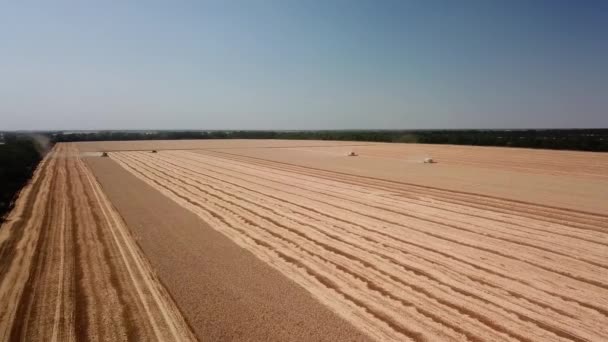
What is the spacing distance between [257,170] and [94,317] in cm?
1894

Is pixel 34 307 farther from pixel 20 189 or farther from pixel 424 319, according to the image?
pixel 20 189

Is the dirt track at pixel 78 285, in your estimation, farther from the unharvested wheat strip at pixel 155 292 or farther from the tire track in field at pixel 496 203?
the tire track in field at pixel 496 203

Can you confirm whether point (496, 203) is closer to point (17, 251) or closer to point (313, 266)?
point (313, 266)

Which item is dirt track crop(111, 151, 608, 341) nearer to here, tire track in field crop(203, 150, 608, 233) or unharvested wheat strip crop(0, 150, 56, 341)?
tire track in field crop(203, 150, 608, 233)

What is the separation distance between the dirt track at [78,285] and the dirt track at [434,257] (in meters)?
2.37

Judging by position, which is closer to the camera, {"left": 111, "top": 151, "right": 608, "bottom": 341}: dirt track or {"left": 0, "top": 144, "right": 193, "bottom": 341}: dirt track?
{"left": 0, "top": 144, "right": 193, "bottom": 341}: dirt track

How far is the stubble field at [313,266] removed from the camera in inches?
201

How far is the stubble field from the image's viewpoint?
5.10m

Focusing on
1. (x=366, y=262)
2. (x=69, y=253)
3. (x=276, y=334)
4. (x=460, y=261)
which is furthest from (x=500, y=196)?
(x=69, y=253)

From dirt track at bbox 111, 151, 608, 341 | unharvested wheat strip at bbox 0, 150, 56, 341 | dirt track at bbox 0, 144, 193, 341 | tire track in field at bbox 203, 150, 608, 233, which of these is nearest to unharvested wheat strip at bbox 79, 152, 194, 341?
dirt track at bbox 0, 144, 193, 341

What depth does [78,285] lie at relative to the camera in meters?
6.42

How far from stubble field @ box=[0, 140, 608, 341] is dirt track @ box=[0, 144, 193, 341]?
3 centimetres

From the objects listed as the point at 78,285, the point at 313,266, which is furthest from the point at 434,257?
the point at 78,285

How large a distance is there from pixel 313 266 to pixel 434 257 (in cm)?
256
